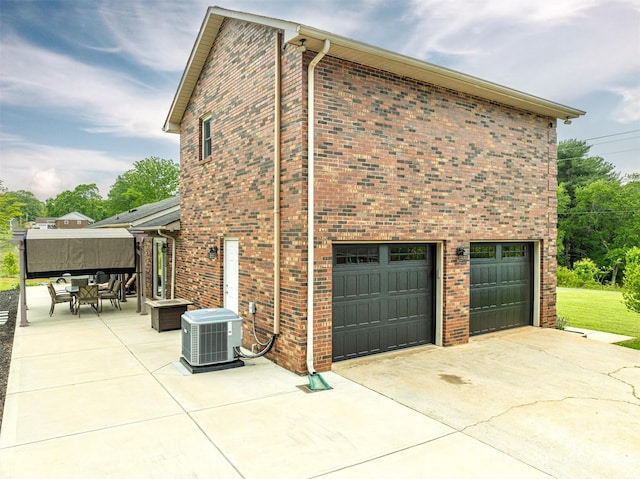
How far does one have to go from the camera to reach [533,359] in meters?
7.49

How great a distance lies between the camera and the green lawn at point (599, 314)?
11.2 meters

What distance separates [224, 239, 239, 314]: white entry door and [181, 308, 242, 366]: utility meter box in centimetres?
180

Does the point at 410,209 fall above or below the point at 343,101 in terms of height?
below

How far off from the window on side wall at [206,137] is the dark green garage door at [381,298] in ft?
16.9

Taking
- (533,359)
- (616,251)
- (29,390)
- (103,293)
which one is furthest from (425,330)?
(616,251)

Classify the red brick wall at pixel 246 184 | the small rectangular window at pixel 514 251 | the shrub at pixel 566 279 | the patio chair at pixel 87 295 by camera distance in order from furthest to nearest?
the shrub at pixel 566 279 → the patio chair at pixel 87 295 → the small rectangular window at pixel 514 251 → the red brick wall at pixel 246 184

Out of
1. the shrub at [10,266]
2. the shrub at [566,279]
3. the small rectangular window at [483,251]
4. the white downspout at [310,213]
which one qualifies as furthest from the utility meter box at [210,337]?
the shrub at [10,266]

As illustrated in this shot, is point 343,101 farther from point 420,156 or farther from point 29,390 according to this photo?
point 29,390

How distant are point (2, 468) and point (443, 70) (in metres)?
8.21

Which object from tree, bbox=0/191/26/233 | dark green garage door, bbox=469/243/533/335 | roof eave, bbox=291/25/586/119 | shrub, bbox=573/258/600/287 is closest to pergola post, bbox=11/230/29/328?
roof eave, bbox=291/25/586/119

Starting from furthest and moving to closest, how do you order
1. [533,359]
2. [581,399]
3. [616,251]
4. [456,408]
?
[616,251]
[533,359]
[581,399]
[456,408]

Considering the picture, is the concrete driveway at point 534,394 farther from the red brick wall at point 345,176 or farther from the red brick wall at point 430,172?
the red brick wall at point 430,172

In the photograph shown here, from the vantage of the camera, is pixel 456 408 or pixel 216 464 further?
pixel 456 408

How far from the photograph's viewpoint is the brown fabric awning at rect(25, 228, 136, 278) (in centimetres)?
1102
